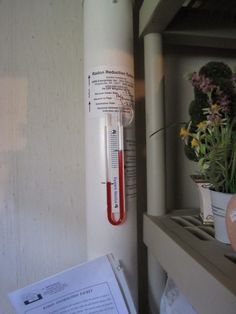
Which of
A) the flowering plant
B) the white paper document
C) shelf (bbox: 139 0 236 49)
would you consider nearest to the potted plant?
the flowering plant

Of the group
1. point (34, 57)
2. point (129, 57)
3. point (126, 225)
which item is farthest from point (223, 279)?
point (34, 57)

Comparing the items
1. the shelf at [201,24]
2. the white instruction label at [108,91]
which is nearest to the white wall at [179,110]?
the shelf at [201,24]

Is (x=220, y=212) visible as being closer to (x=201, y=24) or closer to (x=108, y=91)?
(x=108, y=91)

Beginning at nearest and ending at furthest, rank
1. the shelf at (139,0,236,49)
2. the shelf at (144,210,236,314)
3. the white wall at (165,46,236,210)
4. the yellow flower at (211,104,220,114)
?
1. the shelf at (144,210,236,314)
2. the yellow flower at (211,104,220,114)
3. the shelf at (139,0,236,49)
4. the white wall at (165,46,236,210)

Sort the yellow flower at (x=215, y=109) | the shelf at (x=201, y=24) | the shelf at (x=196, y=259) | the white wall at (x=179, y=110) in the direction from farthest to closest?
the white wall at (x=179, y=110)
the shelf at (x=201, y=24)
the yellow flower at (x=215, y=109)
the shelf at (x=196, y=259)

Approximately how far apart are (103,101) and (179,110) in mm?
281

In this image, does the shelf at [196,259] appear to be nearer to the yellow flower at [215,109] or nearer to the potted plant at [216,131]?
the potted plant at [216,131]

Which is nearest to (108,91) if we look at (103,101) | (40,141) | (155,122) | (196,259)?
(103,101)

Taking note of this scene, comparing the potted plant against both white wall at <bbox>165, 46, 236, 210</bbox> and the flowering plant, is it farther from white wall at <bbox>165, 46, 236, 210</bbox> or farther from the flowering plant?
white wall at <bbox>165, 46, 236, 210</bbox>

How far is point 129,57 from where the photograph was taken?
580 millimetres

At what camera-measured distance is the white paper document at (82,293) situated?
546mm

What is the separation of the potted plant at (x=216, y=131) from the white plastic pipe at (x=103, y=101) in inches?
6.2

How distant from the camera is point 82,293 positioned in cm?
55

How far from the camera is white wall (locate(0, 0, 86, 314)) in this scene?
650 millimetres
